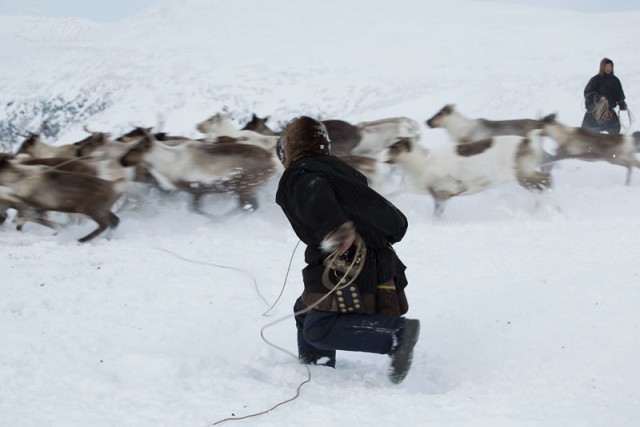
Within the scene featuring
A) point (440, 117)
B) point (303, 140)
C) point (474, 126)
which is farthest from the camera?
point (440, 117)

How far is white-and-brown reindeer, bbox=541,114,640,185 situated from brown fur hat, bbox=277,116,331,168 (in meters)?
6.89

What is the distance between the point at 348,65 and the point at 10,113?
43.7 feet

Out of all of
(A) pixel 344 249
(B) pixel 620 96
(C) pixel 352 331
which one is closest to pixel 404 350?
(C) pixel 352 331

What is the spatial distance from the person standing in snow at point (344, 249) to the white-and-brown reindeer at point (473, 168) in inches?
184

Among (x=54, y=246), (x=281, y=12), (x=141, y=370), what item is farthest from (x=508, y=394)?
(x=281, y=12)

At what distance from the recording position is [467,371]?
3.43m

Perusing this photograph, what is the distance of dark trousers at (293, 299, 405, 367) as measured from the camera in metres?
2.92

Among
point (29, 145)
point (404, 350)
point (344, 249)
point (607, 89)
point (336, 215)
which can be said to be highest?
point (336, 215)

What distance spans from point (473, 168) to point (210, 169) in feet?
10.2

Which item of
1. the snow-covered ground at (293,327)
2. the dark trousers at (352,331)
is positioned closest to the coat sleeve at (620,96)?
the snow-covered ground at (293,327)

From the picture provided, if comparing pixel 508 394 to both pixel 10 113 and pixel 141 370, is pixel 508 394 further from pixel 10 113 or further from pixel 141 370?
pixel 10 113

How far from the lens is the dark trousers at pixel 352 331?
2918 millimetres

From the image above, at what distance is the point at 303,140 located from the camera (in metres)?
2.86

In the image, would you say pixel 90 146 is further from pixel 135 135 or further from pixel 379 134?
pixel 379 134
